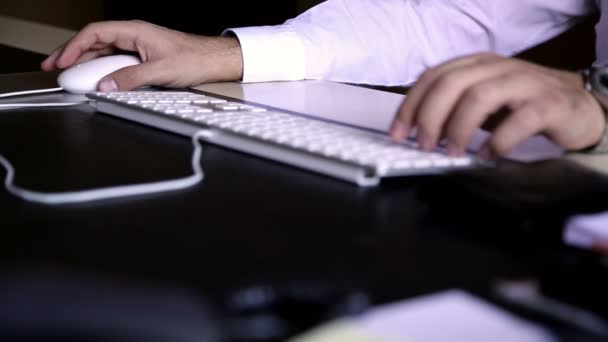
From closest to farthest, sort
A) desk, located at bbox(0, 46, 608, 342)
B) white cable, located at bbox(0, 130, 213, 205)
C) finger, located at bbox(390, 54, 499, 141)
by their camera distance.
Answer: desk, located at bbox(0, 46, 608, 342) → white cable, located at bbox(0, 130, 213, 205) → finger, located at bbox(390, 54, 499, 141)

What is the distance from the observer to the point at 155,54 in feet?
3.45

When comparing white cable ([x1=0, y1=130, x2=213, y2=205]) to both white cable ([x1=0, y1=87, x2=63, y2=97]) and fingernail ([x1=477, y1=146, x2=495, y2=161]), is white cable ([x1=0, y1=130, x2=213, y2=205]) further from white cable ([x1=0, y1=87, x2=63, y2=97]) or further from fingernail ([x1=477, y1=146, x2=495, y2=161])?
white cable ([x1=0, y1=87, x2=63, y2=97])

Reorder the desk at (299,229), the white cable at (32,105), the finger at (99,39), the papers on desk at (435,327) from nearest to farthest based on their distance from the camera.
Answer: the papers on desk at (435,327) < the desk at (299,229) < the white cable at (32,105) < the finger at (99,39)

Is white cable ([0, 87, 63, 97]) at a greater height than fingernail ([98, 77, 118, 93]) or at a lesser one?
lesser

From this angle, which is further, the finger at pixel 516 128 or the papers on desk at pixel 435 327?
the finger at pixel 516 128

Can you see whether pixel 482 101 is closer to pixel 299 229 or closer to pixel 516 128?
pixel 516 128

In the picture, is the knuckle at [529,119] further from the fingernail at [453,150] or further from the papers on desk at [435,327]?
the papers on desk at [435,327]

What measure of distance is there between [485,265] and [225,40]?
773 mm

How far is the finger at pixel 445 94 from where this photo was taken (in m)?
0.62

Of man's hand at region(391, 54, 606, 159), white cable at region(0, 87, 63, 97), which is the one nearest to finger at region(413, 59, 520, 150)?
man's hand at region(391, 54, 606, 159)

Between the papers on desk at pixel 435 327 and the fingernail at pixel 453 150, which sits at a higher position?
the papers on desk at pixel 435 327

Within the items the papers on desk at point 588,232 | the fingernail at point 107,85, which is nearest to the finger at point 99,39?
the fingernail at point 107,85

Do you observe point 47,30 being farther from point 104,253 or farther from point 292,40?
point 104,253

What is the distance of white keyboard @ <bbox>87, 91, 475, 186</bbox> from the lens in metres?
0.60
